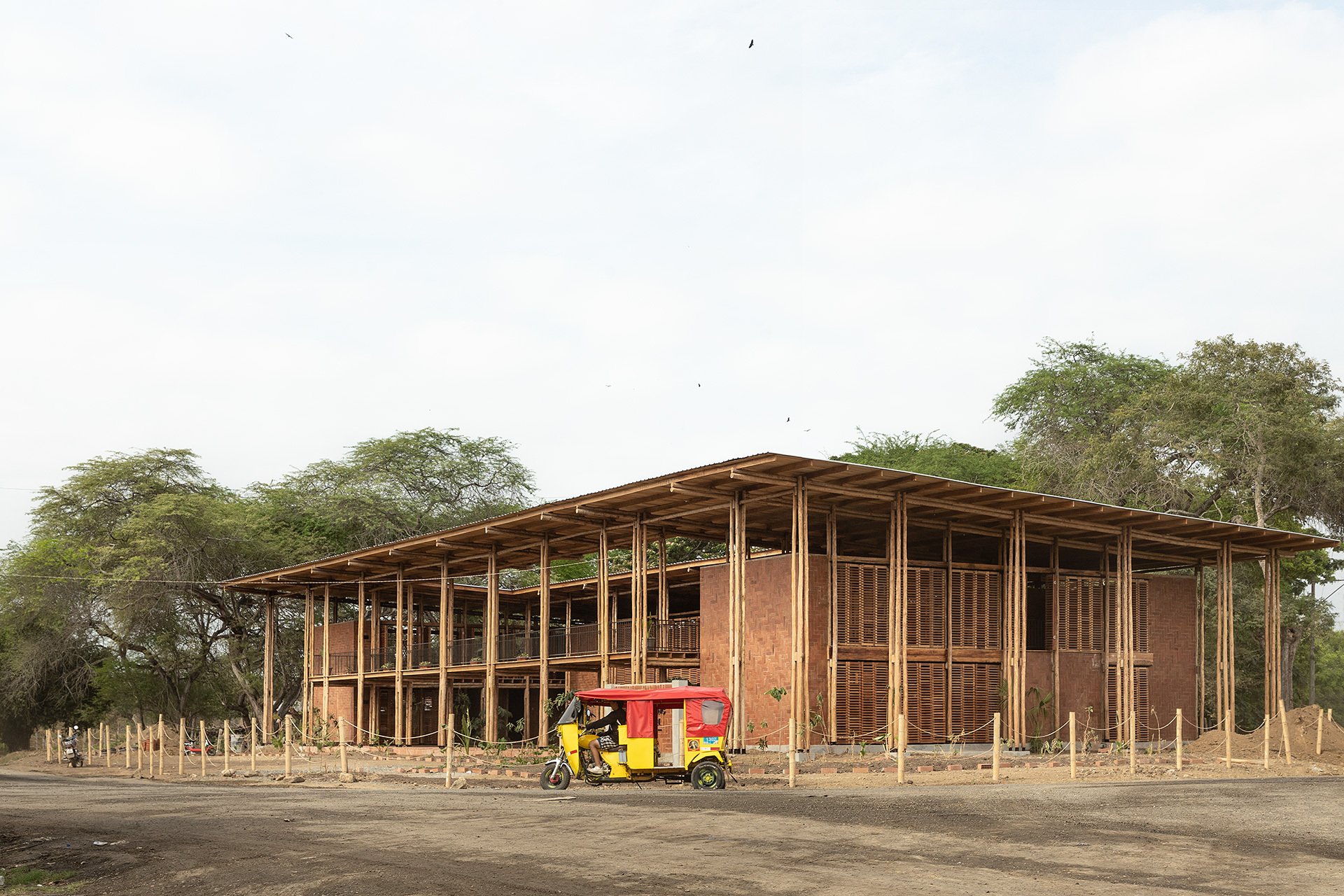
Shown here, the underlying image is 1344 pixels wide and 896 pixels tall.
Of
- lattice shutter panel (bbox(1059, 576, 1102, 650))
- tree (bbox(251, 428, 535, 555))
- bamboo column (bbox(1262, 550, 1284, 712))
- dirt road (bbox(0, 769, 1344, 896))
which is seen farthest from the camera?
tree (bbox(251, 428, 535, 555))

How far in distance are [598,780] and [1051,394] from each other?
38910 mm

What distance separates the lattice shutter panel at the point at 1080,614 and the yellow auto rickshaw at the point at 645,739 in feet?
51.0

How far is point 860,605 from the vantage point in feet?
96.4

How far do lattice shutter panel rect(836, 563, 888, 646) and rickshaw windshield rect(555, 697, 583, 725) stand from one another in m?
9.57

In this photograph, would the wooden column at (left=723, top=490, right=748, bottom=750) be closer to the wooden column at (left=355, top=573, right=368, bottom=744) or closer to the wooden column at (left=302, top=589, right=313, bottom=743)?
the wooden column at (left=355, top=573, right=368, bottom=744)

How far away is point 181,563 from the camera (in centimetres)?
5059

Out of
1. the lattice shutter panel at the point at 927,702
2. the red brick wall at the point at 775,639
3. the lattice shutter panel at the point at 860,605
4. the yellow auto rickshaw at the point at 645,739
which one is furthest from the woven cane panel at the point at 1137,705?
the yellow auto rickshaw at the point at 645,739

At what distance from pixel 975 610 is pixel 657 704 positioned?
524 inches

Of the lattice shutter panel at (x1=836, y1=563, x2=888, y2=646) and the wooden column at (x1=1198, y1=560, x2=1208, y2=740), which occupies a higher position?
the lattice shutter panel at (x1=836, y1=563, x2=888, y2=646)

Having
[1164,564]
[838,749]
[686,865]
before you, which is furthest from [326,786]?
[1164,564]

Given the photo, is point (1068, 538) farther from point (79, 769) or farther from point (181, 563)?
point (181, 563)

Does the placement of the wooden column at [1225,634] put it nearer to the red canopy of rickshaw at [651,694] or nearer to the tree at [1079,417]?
the tree at [1079,417]

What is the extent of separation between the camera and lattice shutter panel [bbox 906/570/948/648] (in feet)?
98.9

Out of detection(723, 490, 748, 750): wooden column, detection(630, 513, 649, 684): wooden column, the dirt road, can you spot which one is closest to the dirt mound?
the dirt road
